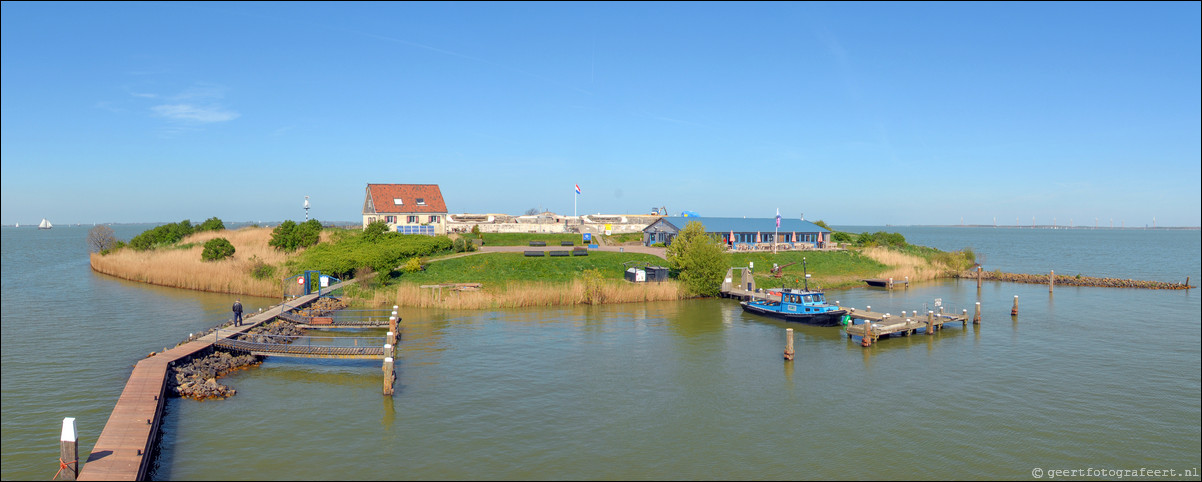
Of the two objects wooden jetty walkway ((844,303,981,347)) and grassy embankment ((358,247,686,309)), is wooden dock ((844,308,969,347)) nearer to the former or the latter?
wooden jetty walkway ((844,303,981,347))

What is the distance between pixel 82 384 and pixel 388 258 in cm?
2709

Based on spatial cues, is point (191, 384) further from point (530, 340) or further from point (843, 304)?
point (843, 304)

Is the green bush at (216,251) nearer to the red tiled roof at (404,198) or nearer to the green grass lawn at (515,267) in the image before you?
the green grass lawn at (515,267)

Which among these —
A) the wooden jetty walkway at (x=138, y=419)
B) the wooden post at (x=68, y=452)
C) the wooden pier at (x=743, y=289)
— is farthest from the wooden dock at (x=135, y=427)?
the wooden pier at (x=743, y=289)

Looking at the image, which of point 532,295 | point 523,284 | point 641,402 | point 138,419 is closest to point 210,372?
point 138,419

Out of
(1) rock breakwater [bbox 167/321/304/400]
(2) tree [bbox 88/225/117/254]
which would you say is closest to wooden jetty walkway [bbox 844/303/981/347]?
(1) rock breakwater [bbox 167/321/304/400]

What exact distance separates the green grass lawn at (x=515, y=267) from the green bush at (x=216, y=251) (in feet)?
70.9

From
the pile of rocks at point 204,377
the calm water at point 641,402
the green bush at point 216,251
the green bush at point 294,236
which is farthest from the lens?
the green bush at point 294,236

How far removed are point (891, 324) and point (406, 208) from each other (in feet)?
218

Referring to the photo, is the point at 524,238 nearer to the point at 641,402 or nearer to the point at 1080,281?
the point at 641,402

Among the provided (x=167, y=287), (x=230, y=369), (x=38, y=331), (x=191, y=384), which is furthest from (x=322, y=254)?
(x=191, y=384)

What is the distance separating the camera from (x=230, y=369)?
30578 mm

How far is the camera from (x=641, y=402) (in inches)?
1043

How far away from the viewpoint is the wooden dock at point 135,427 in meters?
17.2
